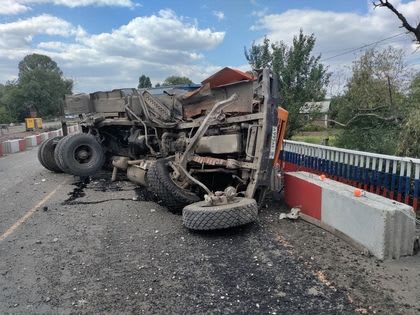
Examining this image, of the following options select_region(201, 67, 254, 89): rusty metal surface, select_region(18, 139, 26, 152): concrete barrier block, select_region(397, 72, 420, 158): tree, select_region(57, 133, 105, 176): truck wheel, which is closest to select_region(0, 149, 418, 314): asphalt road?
select_region(201, 67, 254, 89): rusty metal surface

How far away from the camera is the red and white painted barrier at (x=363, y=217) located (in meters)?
4.23

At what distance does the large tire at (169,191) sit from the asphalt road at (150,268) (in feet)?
0.82

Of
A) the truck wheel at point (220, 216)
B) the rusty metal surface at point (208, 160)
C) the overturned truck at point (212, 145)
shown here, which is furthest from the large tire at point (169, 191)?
the truck wheel at point (220, 216)

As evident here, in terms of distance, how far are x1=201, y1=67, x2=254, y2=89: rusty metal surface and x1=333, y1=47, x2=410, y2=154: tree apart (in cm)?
388

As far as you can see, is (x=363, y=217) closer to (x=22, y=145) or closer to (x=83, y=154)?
(x=83, y=154)

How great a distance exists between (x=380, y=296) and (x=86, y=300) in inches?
103

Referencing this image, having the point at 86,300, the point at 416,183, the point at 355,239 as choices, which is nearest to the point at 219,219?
the point at 355,239

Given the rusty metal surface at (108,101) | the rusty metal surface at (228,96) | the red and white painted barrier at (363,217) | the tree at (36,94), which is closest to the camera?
the red and white painted barrier at (363,217)

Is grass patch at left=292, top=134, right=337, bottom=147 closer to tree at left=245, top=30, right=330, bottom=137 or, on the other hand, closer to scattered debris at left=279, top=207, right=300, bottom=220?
tree at left=245, top=30, right=330, bottom=137

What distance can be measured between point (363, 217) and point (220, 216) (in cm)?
171

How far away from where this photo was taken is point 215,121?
6.32 metres

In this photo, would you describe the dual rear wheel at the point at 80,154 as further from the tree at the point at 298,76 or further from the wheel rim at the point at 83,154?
the tree at the point at 298,76

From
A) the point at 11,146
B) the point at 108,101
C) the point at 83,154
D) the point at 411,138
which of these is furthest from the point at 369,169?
the point at 11,146

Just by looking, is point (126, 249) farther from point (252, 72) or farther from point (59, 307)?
point (252, 72)
